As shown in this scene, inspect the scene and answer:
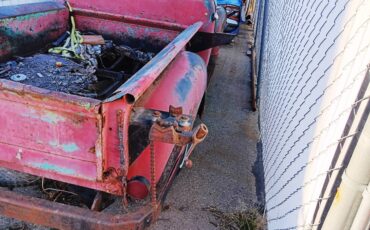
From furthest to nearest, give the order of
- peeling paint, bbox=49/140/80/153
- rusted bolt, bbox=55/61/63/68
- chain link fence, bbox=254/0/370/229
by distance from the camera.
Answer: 1. rusted bolt, bbox=55/61/63/68
2. peeling paint, bbox=49/140/80/153
3. chain link fence, bbox=254/0/370/229

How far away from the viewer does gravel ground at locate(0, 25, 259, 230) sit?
3.00 m

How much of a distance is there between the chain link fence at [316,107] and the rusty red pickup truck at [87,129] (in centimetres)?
64

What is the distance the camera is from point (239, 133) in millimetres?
4520

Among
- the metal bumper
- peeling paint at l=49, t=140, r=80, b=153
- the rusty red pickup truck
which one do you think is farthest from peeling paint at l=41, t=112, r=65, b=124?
the metal bumper

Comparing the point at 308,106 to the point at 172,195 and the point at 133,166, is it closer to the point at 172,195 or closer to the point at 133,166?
the point at 133,166

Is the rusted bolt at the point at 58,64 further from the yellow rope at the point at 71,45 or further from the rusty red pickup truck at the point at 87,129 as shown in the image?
the yellow rope at the point at 71,45

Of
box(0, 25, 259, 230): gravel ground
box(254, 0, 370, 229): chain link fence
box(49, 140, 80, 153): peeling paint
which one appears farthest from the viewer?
box(0, 25, 259, 230): gravel ground

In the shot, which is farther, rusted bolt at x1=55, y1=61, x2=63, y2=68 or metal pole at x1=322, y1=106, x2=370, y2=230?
rusted bolt at x1=55, y1=61, x2=63, y2=68

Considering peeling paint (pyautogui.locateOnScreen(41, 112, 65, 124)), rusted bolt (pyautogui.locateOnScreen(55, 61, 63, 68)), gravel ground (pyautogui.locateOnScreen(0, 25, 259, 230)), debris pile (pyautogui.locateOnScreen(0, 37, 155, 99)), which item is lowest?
gravel ground (pyautogui.locateOnScreen(0, 25, 259, 230))

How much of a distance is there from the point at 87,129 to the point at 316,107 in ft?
4.27

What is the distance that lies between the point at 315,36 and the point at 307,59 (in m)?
0.17

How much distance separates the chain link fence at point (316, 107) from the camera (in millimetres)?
1488

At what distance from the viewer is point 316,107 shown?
1.98m

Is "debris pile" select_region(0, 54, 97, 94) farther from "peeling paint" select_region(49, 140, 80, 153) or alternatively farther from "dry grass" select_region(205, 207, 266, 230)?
"dry grass" select_region(205, 207, 266, 230)
